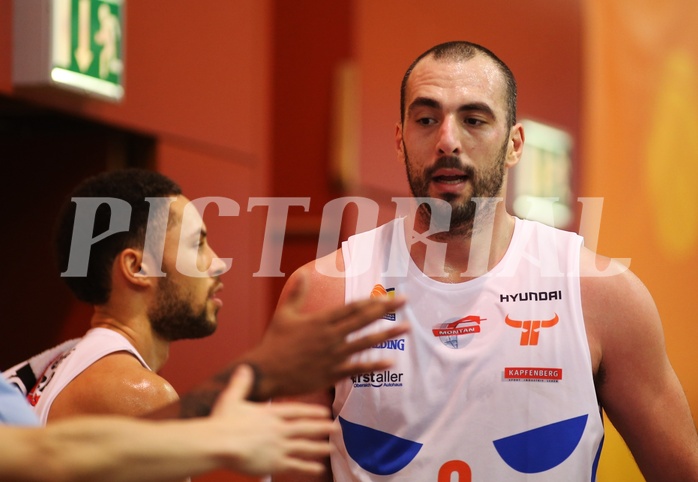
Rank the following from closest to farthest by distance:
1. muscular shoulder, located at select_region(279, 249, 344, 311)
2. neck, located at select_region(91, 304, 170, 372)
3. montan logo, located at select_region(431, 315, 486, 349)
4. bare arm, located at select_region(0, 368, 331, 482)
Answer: bare arm, located at select_region(0, 368, 331, 482), montan logo, located at select_region(431, 315, 486, 349), muscular shoulder, located at select_region(279, 249, 344, 311), neck, located at select_region(91, 304, 170, 372)

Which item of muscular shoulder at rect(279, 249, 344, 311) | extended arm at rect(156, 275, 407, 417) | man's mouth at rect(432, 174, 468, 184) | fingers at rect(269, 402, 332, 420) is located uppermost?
man's mouth at rect(432, 174, 468, 184)

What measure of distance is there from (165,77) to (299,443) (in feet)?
12.6

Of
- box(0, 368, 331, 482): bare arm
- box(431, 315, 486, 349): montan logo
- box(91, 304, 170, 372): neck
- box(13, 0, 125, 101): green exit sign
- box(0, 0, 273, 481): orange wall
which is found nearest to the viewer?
box(0, 368, 331, 482): bare arm

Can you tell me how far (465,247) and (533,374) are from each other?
1.39ft

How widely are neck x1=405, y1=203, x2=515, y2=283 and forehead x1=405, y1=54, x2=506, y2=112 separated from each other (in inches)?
12.4

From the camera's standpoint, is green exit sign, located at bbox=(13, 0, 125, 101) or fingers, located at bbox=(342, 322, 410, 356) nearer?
fingers, located at bbox=(342, 322, 410, 356)

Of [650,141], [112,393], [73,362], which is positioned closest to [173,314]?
[73,362]

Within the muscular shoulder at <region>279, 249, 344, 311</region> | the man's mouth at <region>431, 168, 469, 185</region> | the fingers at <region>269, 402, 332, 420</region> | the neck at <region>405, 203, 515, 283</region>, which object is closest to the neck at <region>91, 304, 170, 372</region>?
the muscular shoulder at <region>279, 249, 344, 311</region>

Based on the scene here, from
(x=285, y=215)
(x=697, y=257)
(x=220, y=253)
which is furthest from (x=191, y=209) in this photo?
(x=697, y=257)

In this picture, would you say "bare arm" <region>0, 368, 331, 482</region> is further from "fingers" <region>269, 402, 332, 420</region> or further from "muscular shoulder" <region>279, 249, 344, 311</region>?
"muscular shoulder" <region>279, 249, 344, 311</region>

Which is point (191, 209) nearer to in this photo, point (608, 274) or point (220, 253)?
point (608, 274)

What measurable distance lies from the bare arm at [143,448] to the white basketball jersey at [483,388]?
1.06m

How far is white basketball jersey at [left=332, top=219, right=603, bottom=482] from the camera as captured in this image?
8.68ft

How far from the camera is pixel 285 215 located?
6.44m
